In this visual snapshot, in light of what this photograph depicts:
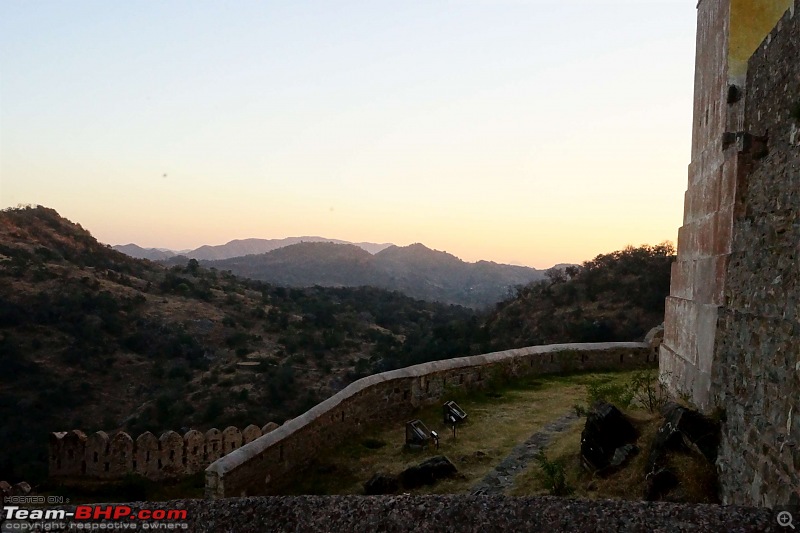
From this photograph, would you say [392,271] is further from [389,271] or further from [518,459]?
[518,459]

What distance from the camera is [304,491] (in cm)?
796

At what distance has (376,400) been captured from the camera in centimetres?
1028

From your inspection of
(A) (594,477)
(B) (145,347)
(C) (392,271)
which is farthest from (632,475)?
(C) (392,271)

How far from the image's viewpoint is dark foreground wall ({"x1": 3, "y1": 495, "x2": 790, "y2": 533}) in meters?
3.16

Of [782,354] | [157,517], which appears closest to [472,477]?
[782,354]

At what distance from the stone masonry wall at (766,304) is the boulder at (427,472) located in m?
3.75

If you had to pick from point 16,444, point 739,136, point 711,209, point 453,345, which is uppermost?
point 739,136

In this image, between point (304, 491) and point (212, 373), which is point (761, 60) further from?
point (212, 373)

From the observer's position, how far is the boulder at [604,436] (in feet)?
23.1

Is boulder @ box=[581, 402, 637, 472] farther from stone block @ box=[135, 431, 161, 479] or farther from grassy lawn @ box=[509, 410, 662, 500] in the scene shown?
stone block @ box=[135, 431, 161, 479]

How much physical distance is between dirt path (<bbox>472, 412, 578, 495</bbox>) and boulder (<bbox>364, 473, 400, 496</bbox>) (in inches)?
43.8

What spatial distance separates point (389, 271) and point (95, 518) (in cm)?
14819

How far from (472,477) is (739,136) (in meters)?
5.51

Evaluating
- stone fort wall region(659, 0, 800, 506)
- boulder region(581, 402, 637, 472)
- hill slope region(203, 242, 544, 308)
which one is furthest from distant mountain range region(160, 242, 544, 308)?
stone fort wall region(659, 0, 800, 506)
